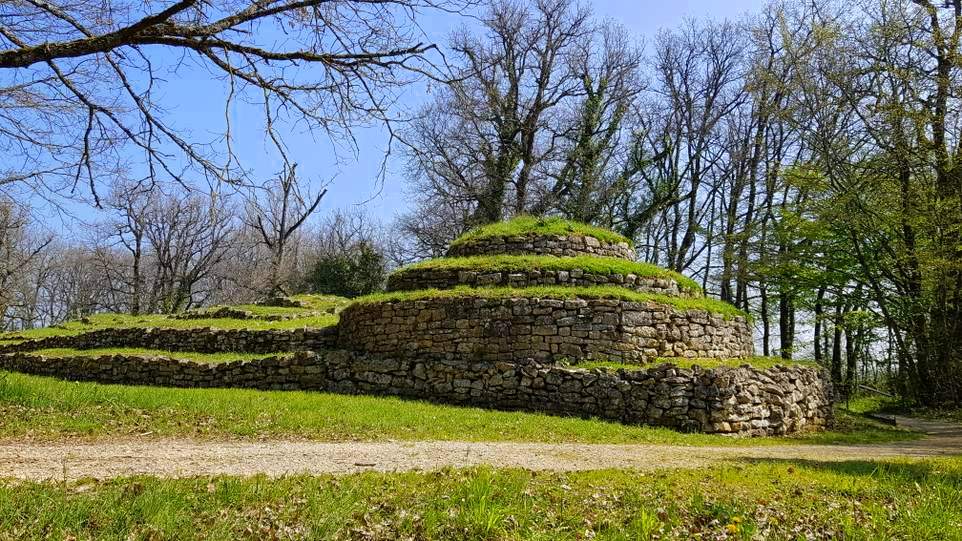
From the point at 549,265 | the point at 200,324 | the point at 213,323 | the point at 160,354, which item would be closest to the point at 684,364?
the point at 549,265

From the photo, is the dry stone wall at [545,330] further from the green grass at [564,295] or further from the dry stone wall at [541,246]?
the dry stone wall at [541,246]

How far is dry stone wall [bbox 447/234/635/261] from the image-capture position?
15578 mm

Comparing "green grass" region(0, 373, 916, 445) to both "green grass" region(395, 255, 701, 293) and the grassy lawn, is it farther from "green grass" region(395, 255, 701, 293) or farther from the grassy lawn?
the grassy lawn

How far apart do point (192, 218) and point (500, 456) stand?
33.9m

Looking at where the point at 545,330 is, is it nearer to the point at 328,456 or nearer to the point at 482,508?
the point at 328,456

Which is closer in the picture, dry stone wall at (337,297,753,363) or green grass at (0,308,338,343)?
dry stone wall at (337,297,753,363)

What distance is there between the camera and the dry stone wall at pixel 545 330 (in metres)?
12.4

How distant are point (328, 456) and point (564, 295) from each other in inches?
277

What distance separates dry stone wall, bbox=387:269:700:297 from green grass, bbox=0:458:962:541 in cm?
802

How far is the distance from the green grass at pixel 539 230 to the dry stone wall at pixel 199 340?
4689 millimetres

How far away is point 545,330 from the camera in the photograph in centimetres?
1247

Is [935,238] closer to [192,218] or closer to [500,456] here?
[500,456]

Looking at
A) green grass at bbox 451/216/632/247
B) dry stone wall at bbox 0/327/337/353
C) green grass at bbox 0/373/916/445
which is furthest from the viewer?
green grass at bbox 451/216/632/247

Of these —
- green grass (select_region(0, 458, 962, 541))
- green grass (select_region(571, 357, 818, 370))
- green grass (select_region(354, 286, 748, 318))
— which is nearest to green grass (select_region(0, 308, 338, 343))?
green grass (select_region(354, 286, 748, 318))
